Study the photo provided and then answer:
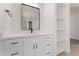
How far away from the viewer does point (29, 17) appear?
8.02 ft

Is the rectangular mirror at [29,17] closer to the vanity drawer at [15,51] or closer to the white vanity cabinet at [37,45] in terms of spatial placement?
the white vanity cabinet at [37,45]

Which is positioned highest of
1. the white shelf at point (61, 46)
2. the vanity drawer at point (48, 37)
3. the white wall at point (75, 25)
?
the white wall at point (75, 25)

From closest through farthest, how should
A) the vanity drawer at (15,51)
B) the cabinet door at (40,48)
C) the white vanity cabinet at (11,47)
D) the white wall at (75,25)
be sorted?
the white vanity cabinet at (11,47) → the vanity drawer at (15,51) → the cabinet door at (40,48) → the white wall at (75,25)

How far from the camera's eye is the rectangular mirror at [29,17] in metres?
2.32

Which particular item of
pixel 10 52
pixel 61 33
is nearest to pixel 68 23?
pixel 61 33

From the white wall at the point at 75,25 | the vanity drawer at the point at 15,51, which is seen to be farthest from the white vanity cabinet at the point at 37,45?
the white wall at the point at 75,25

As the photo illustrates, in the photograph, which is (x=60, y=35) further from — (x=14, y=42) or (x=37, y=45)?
(x=14, y=42)

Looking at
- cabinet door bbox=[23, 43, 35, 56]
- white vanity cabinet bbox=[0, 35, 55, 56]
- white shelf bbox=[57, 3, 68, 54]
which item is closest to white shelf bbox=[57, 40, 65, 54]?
white shelf bbox=[57, 3, 68, 54]

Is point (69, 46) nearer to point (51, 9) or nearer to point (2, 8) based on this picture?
point (51, 9)

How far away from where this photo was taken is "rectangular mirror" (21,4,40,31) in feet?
7.60

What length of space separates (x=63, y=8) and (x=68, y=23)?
44 centimetres

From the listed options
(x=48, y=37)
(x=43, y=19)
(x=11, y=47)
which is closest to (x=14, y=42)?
(x=11, y=47)

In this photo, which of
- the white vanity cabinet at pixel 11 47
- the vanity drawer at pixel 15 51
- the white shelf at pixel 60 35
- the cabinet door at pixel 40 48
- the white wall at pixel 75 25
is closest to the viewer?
the white vanity cabinet at pixel 11 47

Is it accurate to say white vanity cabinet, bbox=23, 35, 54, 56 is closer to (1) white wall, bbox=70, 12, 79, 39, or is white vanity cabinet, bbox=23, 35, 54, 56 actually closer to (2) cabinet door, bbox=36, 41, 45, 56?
(2) cabinet door, bbox=36, 41, 45, 56
